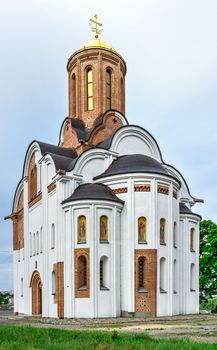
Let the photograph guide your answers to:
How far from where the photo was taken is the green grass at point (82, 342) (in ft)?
31.5

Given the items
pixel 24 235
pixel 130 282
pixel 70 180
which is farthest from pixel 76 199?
Result: pixel 24 235

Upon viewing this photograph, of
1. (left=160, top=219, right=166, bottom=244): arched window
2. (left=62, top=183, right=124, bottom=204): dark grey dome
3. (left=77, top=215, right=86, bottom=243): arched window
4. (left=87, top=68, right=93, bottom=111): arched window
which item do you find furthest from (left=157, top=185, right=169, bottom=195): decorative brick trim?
(left=87, top=68, right=93, bottom=111): arched window

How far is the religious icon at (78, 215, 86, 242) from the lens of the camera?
2216 cm

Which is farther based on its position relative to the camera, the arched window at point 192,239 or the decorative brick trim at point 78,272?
the arched window at point 192,239

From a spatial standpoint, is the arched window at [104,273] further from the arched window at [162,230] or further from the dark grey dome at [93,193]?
the arched window at [162,230]

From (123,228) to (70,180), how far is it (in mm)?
3772

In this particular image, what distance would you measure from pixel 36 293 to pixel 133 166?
1063 centimetres

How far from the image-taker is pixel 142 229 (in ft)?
75.0

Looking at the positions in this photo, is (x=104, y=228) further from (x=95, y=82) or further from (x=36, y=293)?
(x=95, y=82)

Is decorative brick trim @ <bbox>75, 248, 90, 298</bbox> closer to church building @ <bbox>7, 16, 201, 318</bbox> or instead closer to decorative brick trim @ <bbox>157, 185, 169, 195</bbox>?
church building @ <bbox>7, 16, 201, 318</bbox>

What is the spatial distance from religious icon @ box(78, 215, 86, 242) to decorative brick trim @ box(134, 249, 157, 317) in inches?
110

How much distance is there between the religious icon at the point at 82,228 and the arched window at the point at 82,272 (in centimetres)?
89

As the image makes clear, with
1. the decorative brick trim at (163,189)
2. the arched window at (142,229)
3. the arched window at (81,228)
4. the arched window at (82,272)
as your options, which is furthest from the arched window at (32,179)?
the decorative brick trim at (163,189)

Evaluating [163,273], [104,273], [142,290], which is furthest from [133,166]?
[142,290]
